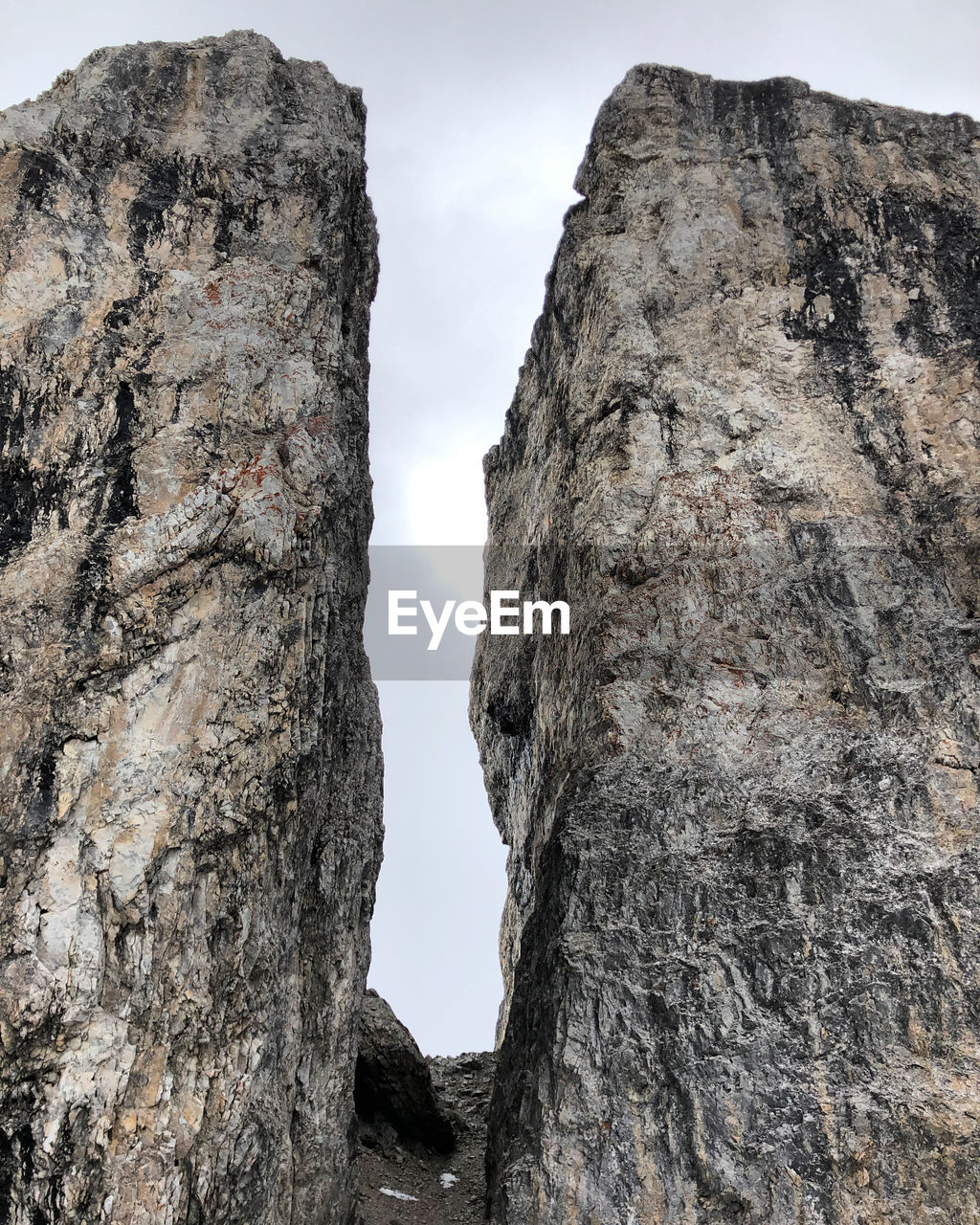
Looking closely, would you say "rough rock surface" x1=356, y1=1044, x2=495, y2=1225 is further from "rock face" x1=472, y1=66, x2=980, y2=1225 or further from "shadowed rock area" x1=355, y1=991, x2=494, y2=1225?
"rock face" x1=472, y1=66, x2=980, y2=1225

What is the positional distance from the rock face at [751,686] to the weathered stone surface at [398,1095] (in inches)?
89.7

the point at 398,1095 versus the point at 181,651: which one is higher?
the point at 181,651

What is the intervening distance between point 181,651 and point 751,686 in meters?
5.49

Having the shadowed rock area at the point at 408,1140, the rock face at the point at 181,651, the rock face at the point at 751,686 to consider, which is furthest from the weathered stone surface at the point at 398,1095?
the rock face at the point at 181,651

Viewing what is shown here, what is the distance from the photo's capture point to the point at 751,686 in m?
10.1

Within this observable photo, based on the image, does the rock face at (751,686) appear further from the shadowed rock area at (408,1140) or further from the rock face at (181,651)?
the rock face at (181,651)

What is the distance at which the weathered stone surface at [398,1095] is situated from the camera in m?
12.5

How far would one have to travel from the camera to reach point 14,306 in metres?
10.6

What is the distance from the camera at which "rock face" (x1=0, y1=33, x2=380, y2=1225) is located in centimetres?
761

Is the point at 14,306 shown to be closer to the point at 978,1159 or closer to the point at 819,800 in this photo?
the point at 819,800

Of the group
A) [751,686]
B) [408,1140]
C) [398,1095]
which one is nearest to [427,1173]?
[408,1140]

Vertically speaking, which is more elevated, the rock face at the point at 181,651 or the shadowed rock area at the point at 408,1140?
the rock face at the point at 181,651

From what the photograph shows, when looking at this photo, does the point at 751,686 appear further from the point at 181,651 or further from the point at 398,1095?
the point at 398,1095

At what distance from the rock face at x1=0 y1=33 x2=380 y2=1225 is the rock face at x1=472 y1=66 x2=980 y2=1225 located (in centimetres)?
231
